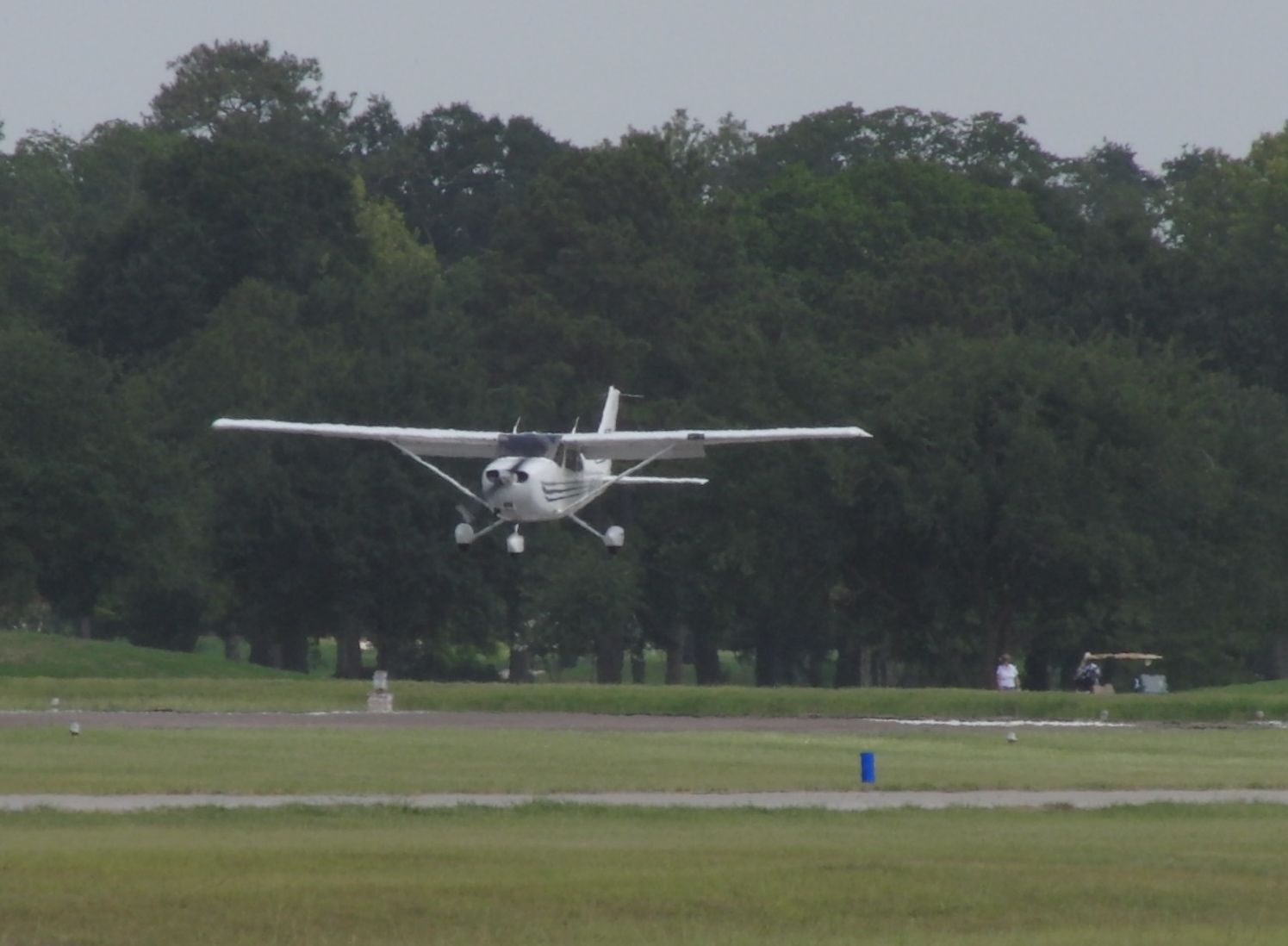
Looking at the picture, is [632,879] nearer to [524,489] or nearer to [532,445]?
[524,489]

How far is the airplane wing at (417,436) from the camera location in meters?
56.2

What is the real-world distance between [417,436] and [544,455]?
4591 mm

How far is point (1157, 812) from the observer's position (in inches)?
980

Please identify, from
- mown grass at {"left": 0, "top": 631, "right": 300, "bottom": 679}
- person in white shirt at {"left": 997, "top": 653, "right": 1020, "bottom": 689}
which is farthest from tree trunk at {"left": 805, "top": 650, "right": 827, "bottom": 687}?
mown grass at {"left": 0, "top": 631, "right": 300, "bottom": 679}

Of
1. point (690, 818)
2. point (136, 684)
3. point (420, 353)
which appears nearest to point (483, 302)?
point (420, 353)

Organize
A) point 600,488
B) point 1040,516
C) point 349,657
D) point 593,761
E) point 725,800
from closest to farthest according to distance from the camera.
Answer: point 725,800, point 593,761, point 600,488, point 1040,516, point 349,657

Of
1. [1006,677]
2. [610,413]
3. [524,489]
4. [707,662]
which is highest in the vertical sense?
[610,413]

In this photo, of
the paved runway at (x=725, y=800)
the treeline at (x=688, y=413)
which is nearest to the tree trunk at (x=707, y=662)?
the treeline at (x=688, y=413)

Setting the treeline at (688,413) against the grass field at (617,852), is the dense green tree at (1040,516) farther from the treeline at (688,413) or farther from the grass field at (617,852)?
the grass field at (617,852)

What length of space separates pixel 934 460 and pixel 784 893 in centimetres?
5293

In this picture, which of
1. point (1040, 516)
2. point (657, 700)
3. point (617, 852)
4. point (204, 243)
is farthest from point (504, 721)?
point (204, 243)

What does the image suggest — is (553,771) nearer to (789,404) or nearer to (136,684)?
(136,684)

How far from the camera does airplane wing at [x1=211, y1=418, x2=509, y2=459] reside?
56.2 meters

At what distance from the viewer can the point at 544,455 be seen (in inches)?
2105
